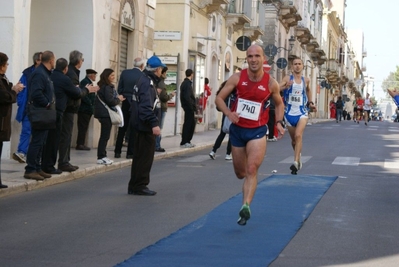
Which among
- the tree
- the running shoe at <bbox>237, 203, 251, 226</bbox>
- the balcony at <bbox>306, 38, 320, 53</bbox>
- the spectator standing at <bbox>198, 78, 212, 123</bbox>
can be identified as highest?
the tree

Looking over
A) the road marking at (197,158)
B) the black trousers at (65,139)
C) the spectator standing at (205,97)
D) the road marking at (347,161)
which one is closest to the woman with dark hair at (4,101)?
the black trousers at (65,139)

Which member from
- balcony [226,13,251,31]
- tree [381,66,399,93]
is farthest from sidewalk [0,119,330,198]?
tree [381,66,399,93]

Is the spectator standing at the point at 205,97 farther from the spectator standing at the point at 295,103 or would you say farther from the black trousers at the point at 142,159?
the black trousers at the point at 142,159

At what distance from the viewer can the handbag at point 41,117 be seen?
41.9 ft

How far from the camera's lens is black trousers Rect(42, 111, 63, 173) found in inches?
539

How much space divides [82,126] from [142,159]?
7624 millimetres

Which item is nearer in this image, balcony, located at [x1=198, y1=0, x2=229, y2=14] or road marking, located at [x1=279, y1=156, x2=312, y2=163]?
road marking, located at [x1=279, y1=156, x2=312, y2=163]

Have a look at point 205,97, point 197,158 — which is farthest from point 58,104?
point 205,97

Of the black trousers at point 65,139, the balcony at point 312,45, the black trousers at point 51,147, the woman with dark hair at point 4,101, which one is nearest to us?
the woman with dark hair at point 4,101

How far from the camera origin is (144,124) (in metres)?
12.1

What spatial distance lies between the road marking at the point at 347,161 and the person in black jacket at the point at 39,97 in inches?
304

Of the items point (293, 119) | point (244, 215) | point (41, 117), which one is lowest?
point (244, 215)

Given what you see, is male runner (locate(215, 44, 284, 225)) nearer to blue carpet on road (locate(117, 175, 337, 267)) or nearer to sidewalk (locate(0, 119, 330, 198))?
blue carpet on road (locate(117, 175, 337, 267))

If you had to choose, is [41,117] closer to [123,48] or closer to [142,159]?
[142,159]
